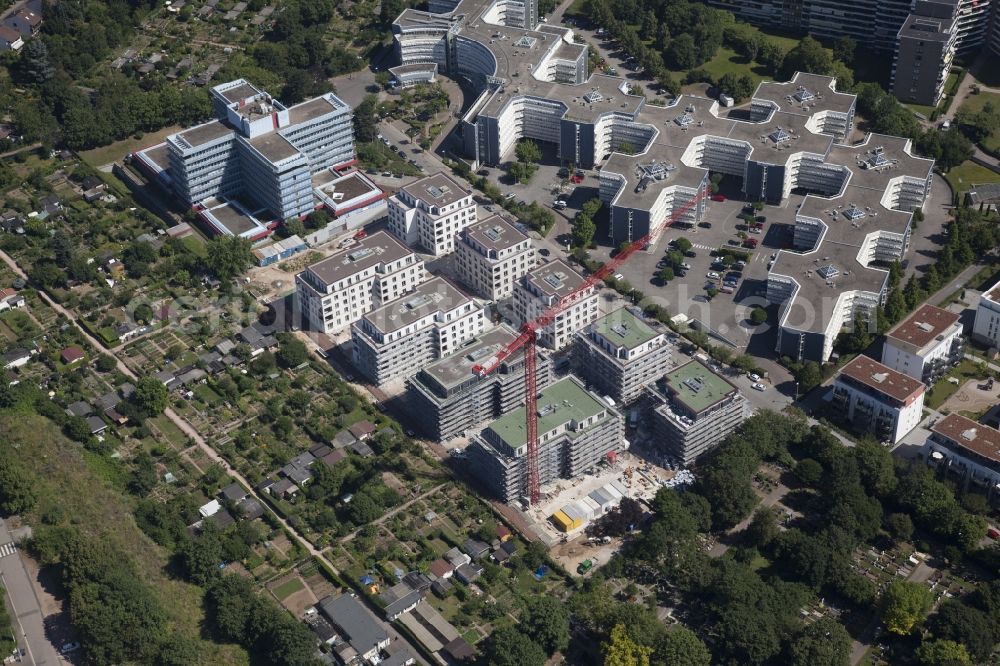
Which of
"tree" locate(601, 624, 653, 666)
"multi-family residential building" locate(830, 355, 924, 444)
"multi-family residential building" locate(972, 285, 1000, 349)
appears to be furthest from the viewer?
"multi-family residential building" locate(972, 285, 1000, 349)

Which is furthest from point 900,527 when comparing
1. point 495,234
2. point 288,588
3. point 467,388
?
point 288,588

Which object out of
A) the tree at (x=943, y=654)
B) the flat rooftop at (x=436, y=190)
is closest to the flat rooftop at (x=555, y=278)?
the flat rooftop at (x=436, y=190)

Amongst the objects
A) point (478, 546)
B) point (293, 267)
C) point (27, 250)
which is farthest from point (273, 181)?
point (478, 546)

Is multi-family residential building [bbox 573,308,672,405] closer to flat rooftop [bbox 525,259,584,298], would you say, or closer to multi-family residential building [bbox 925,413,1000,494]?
flat rooftop [bbox 525,259,584,298]

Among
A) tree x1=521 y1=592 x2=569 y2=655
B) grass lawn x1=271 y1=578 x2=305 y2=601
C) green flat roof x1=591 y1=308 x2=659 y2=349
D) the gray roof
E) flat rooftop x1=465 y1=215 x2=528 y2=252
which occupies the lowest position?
grass lawn x1=271 y1=578 x2=305 y2=601

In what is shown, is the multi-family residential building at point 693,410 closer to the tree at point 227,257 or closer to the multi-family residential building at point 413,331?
the multi-family residential building at point 413,331

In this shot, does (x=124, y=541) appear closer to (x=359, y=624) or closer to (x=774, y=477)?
(x=359, y=624)

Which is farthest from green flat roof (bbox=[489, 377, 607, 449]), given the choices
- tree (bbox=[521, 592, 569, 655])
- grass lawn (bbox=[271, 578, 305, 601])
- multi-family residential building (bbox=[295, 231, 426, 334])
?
multi-family residential building (bbox=[295, 231, 426, 334])

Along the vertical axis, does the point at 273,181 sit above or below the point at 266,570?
above
